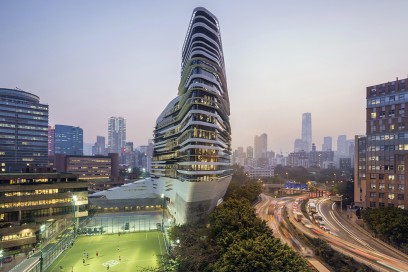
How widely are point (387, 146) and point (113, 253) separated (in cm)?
7710

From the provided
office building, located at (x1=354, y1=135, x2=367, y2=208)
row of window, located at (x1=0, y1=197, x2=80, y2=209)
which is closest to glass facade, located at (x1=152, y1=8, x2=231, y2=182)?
row of window, located at (x1=0, y1=197, x2=80, y2=209)

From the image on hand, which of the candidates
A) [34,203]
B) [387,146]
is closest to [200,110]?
[34,203]

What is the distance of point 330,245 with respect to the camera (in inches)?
1905

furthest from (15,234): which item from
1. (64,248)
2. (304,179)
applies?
(304,179)

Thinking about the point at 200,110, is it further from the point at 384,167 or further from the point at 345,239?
the point at 384,167

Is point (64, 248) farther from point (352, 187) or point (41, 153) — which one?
point (41, 153)

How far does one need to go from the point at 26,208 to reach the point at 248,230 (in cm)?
5533

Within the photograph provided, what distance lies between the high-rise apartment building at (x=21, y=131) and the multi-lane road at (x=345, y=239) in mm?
117919

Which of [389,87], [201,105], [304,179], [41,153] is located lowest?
[304,179]

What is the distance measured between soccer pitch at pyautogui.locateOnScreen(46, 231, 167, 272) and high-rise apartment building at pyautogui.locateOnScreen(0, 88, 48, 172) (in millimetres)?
97107

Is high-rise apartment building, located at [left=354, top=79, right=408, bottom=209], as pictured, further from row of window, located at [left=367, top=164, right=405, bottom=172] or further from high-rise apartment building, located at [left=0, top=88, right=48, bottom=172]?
high-rise apartment building, located at [left=0, top=88, right=48, bottom=172]

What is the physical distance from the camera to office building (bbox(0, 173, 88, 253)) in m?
54.8

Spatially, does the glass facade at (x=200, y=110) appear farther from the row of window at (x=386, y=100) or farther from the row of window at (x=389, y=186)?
the row of window at (x=386, y=100)

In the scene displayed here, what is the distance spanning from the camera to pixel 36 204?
65875mm
